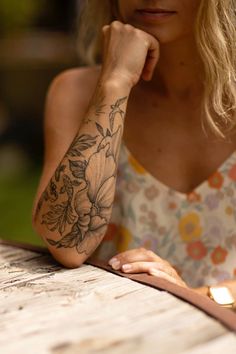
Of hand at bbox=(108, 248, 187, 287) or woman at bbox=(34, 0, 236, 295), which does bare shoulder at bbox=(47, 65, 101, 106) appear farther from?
hand at bbox=(108, 248, 187, 287)

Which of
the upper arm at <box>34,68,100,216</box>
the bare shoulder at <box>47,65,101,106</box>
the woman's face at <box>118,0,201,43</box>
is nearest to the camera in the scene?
the woman's face at <box>118,0,201,43</box>

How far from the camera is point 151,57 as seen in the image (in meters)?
2.12

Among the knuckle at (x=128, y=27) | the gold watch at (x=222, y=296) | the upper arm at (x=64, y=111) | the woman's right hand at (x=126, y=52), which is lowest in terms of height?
the gold watch at (x=222, y=296)

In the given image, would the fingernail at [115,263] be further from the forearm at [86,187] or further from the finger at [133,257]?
the forearm at [86,187]

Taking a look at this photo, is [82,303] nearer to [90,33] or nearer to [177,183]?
[177,183]

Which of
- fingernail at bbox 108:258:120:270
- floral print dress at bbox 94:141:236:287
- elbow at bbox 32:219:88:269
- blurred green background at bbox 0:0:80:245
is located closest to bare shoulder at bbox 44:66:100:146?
floral print dress at bbox 94:141:236:287

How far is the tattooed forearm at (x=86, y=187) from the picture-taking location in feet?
6.05

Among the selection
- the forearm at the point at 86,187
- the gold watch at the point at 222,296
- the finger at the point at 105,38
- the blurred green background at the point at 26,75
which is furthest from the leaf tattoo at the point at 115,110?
the blurred green background at the point at 26,75

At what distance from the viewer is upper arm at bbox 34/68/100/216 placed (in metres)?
2.22

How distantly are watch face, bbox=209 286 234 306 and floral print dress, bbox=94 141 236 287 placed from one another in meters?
0.34

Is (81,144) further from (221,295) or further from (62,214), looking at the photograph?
(221,295)

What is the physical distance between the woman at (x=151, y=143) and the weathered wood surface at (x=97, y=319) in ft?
0.91

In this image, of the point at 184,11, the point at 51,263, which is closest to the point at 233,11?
the point at 184,11

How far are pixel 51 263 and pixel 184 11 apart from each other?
0.87 meters
